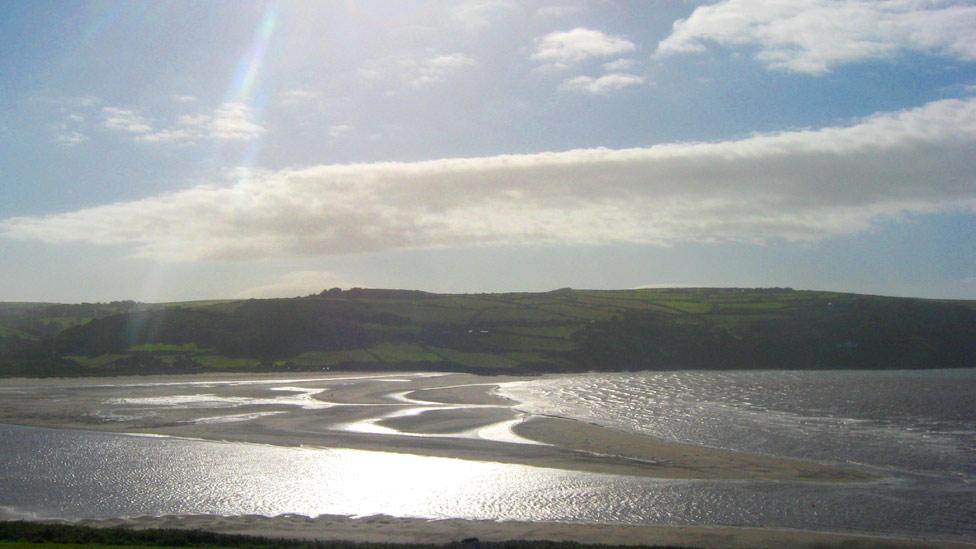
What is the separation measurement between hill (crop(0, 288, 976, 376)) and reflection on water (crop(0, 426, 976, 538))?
2348 inches

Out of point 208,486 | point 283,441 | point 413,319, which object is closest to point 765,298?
point 413,319

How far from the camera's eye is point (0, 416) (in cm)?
5038

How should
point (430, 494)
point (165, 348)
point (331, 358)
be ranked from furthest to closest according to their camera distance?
point (165, 348), point (331, 358), point (430, 494)

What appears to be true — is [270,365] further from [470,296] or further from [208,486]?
[208,486]

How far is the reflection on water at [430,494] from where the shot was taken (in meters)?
24.2

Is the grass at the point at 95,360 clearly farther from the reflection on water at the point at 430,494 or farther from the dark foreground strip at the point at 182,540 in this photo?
the dark foreground strip at the point at 182,540

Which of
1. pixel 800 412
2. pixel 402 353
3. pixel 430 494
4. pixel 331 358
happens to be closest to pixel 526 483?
pixel 430 494

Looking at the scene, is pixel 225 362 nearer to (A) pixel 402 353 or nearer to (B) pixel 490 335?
(A) pixel 402 353

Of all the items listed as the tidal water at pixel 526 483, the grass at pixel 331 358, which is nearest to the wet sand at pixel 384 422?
the tidal water at pixel 526 483

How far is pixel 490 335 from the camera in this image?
350 feet

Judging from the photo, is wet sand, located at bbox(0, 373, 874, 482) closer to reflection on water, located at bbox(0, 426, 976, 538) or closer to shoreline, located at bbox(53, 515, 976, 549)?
reflection on water, located at bbox(0, 426, 976, 538)

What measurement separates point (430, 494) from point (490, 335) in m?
79.3

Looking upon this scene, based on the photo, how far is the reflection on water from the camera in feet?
79.5

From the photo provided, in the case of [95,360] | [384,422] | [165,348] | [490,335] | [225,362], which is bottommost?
[384,422]
